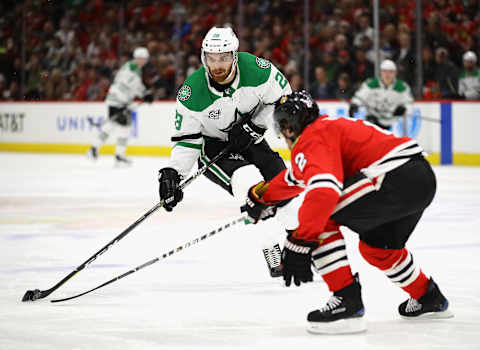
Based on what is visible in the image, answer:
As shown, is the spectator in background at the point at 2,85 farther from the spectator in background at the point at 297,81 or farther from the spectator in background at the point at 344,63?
the spectator in background at the point at 344,63

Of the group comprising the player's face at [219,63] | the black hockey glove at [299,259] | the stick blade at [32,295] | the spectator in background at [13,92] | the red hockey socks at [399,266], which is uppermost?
the player's face at [219,63]

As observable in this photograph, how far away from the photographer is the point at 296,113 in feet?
10.2

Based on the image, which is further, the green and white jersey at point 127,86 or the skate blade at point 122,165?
the green and white jersey at point 127,86

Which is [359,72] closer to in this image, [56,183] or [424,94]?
[424,94]

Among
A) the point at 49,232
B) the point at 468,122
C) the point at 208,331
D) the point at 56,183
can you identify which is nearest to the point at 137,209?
the point at 49,232

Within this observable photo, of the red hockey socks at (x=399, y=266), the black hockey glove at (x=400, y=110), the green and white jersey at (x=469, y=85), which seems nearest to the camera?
the red hockey socks at (x=399, y=266)

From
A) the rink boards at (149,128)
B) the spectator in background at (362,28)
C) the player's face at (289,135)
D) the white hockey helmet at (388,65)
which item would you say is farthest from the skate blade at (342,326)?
the spectator in background at (362,28)

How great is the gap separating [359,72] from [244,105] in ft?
26.3

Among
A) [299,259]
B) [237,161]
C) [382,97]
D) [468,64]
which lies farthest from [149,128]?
[299,259]

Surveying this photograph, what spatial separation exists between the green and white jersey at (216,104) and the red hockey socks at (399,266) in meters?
1.42

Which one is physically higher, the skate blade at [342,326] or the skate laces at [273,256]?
the skate blade at [342,326]

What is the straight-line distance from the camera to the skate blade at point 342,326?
316 cm

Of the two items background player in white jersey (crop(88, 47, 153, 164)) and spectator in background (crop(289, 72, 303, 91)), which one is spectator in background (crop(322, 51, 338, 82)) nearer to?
spectator in background (crop(289, 72, 303, 91))

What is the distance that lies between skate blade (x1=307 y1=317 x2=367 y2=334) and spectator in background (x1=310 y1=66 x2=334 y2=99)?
31.4 ft
